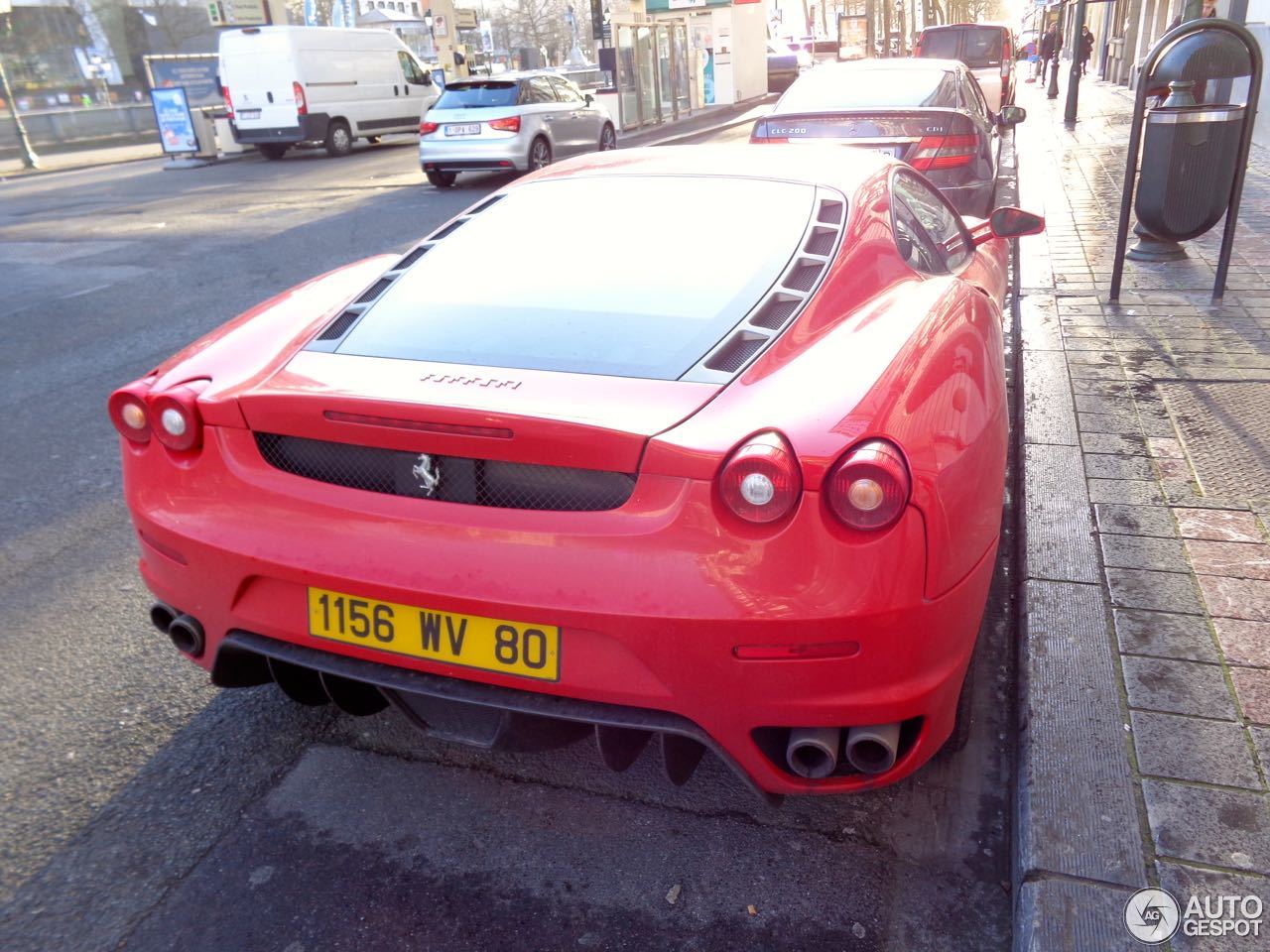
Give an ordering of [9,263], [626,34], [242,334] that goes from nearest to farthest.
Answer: [242,334]
[9,263]
[626,34]

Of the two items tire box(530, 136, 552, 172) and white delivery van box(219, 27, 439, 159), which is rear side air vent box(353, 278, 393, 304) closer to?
tire box(530, 136, 552, 172)

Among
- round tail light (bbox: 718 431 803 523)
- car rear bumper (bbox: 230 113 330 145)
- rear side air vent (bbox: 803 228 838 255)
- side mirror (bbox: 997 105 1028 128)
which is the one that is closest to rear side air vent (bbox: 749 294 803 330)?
rear side air vent (bbox: 803 228 838 255)

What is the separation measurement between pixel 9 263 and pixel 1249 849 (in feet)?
37.7

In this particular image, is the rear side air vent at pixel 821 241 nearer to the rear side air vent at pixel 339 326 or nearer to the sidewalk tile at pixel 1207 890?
the rear side air vent at pixel 339 326

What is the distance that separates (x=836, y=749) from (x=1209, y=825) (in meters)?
0.83

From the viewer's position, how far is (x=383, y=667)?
7.07ft

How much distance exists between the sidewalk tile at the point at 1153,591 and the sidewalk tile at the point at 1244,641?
0.29 feet

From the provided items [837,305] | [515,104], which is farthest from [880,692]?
[515,104]

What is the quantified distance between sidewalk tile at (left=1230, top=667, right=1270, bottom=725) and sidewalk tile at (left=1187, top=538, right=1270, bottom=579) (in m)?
0.54

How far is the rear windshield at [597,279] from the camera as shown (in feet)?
7.62

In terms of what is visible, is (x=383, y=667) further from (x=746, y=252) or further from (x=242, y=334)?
(x=746, y=252)

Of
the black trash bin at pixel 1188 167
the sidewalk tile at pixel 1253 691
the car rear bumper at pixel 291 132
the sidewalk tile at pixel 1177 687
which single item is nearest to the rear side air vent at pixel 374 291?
the sidewalk tile at pixel 1177 687

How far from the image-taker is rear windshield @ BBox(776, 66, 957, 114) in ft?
26.5

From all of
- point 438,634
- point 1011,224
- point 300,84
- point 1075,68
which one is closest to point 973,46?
point 1075,68
